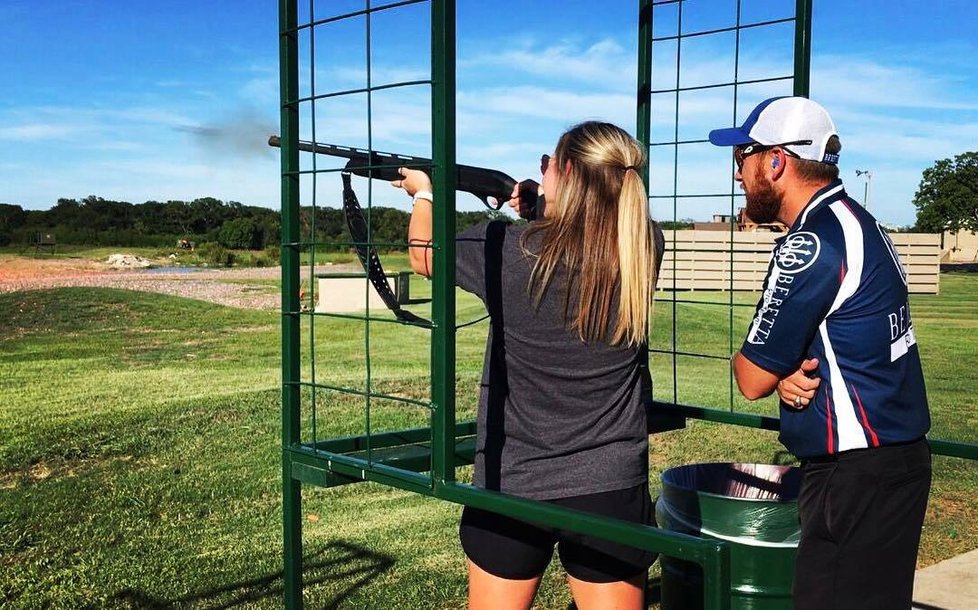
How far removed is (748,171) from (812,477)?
2.42 ft

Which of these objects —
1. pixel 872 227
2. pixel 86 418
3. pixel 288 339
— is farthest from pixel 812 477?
pixel 86 418

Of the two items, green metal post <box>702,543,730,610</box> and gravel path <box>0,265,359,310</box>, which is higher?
green metal post <box>702,543,730,610</box>

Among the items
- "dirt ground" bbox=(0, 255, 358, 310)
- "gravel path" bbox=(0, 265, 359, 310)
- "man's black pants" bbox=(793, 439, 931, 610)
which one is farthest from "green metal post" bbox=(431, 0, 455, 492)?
"dirt ground" bbox=(0, 255, 358, 310)

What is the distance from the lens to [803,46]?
3629 millimetres

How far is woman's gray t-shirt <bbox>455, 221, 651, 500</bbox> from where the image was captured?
215cm

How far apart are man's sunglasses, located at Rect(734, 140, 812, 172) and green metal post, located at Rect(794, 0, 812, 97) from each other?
1.47 meters

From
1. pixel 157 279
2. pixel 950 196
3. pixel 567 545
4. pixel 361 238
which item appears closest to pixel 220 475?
pixel 361 238

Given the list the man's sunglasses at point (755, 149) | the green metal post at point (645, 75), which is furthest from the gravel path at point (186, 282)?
the man's sunglasses at point (755, 149)

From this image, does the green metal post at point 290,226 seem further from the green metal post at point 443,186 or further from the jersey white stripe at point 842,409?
the jersey white stripe at point 842,409

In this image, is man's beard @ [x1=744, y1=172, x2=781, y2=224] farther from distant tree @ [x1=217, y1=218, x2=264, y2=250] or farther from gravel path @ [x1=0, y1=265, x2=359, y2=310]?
distant tree @ [x1=217, y1=218, x2=264, y2=250]

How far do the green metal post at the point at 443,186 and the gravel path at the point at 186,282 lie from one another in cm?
1611

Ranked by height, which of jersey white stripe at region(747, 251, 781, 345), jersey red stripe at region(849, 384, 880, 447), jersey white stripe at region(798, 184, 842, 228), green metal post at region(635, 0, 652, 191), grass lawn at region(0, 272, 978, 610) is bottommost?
grass lawn at region(0, 272, 978, 610)

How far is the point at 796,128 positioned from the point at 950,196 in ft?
236

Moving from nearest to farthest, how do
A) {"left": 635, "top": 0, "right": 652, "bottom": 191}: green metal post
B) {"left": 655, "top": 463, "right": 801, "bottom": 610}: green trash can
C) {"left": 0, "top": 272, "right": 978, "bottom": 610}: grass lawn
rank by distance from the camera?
{"left": 655, "top": 463, "right": 801, "bottom": 610}: green trash can
{"left": 635, "top": 0, "right": 652, "bottom": 191}: green metal post
{"left": 0, "top": 272, "right": 978, "bottom": 610}: grass lawn
